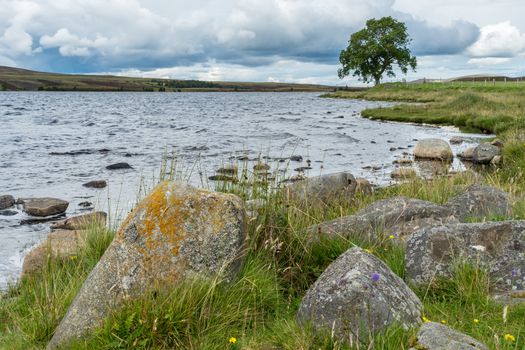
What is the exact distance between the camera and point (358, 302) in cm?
405

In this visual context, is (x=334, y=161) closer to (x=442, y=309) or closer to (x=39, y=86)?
(x=442, y=309)

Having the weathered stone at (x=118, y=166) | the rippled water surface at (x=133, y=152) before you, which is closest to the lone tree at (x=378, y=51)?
the rippled water surface at (x=133, y=152)

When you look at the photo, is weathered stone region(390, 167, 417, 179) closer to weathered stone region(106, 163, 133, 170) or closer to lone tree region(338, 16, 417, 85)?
weathered stone region(106, 163, 133, 170)

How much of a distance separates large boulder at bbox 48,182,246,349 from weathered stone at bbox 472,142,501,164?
19594mm

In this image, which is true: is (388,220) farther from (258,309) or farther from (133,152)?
(133,152)

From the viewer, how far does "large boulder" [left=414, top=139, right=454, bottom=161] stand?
925 inches

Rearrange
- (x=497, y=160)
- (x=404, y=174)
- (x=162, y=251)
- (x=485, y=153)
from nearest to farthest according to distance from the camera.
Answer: (x=162, y=251), (x=404, y=174), (x=497, y=160), (x=485, y=153)

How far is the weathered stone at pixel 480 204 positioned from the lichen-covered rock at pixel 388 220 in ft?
0.94

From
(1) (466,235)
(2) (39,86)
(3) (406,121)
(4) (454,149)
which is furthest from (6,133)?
(2) (39,86)

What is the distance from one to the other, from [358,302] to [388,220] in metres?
3.53

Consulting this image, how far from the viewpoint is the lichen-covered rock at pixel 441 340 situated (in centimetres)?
314

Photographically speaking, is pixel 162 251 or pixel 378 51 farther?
pixel 378 51

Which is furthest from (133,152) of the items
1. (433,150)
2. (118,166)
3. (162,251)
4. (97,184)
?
(162,251)

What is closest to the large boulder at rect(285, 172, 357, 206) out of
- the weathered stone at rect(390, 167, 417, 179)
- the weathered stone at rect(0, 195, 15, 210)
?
the weathered stone at rect(390, 167, 417, 179)
